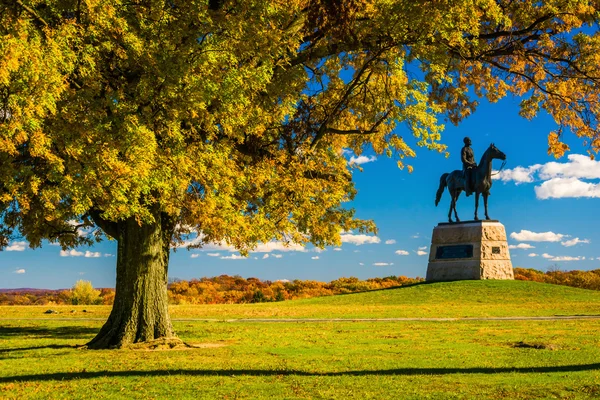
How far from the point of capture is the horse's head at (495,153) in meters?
37.6

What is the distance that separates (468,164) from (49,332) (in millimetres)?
28810

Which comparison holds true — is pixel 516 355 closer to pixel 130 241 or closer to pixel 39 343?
pixel 130 241

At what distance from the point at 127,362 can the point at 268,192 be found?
5.93 m

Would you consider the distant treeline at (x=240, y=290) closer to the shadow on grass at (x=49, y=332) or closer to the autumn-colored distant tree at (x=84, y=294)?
the autumn-colored distant tree at (x=84, y=294)

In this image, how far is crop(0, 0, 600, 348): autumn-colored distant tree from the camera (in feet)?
40.2

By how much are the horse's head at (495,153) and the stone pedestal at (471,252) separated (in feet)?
14.5

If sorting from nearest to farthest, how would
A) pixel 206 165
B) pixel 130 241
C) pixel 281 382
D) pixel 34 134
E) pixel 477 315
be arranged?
pixel 281 382
pixel 34 134
pixel 206 165
pixel 130 241
pixel 477 315

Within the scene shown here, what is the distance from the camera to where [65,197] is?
623 inches

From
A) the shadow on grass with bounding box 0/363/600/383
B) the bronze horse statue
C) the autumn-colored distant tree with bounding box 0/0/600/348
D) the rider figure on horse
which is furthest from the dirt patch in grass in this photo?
the rider figure on horse

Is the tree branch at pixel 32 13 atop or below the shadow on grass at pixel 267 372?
atop

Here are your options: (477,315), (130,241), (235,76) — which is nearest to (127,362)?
(130,241)

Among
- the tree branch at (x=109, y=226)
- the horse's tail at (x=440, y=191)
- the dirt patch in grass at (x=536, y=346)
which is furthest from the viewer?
the horse's tail at (x=440, y=191)

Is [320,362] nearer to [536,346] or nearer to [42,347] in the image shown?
[536,346]

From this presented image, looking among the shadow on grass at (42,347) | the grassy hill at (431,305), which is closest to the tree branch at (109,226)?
the shadow on grass at (42,347)
